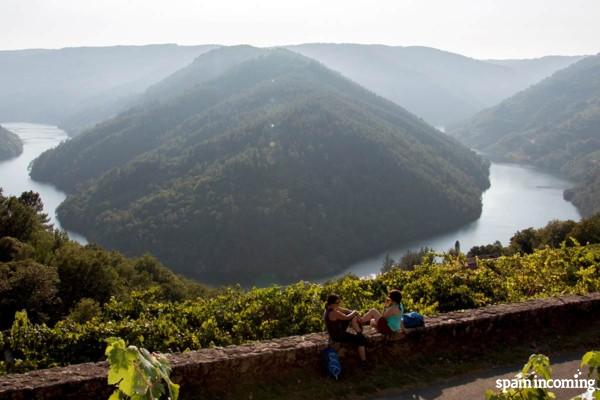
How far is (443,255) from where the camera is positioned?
1252cm

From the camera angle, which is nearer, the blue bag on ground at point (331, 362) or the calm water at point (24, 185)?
the blue bag on ground at point (331, 362)

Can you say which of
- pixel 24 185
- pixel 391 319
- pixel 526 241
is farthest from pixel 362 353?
pixel 24 185

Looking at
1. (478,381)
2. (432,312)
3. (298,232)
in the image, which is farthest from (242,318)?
(298,232)

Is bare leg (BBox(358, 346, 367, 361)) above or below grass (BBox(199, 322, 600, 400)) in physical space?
above

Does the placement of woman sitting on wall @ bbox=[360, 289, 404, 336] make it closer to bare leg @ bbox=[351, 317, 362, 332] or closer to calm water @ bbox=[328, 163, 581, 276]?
bare leg @ bbox=[351, 317, 362, 332]

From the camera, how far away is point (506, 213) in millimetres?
106375

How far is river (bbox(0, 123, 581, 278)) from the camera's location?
9038cm

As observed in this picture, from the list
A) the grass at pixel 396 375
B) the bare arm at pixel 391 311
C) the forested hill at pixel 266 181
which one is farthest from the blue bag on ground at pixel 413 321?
the forested hill at pixel 266 181

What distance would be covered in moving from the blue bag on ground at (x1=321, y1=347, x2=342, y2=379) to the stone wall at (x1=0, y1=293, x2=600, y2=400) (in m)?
0.12

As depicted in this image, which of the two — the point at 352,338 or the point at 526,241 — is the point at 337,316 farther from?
the point at 526,241

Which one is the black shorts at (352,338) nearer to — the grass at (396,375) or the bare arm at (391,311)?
the grass at (396,375)

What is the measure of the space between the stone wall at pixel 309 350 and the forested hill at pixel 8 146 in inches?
6841

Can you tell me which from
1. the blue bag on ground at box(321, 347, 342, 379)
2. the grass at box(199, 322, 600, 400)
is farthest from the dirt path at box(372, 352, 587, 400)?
the blue bag on ground at box(321, 347, 342, 379)

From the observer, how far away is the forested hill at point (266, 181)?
279ft
